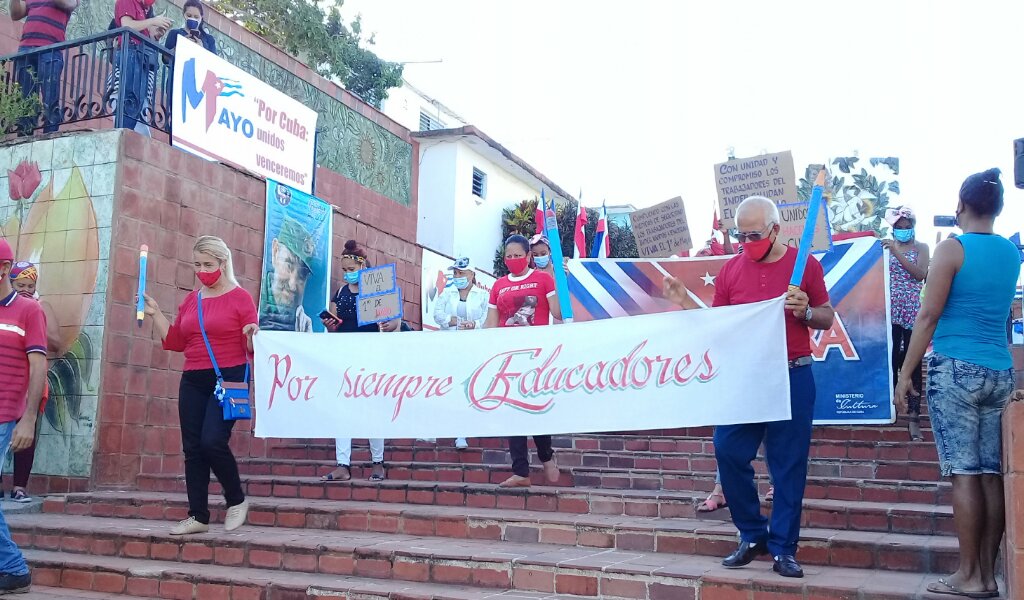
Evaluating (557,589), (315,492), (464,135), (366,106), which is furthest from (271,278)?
(464,135)

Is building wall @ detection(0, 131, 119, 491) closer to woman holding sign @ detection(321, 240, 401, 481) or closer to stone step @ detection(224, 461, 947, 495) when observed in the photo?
stone step @ detection(224, 461, 947, 495)

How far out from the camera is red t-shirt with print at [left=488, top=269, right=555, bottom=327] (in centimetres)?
641

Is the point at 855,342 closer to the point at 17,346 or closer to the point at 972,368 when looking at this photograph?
the point at 972,368

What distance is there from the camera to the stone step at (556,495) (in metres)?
5.54

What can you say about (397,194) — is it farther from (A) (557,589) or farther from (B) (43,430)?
(A) (557,589)

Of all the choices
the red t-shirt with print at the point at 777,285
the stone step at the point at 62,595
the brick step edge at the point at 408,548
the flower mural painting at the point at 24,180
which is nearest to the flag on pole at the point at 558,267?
the red t-shirt with print at the point at 777,285

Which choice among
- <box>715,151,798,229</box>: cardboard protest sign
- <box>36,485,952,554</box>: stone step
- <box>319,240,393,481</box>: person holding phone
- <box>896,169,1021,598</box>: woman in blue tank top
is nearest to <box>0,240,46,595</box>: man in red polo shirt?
<box>36,485,952,554</box>: stone step

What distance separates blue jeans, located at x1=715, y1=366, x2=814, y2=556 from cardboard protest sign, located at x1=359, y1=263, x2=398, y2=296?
3612 mm

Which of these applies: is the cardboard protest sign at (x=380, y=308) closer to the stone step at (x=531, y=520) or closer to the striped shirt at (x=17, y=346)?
the stone step at (x=531, y=520)

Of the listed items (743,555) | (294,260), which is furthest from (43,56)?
(743,555)

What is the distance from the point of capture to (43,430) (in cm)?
766

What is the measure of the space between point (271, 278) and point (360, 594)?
529 centimetres

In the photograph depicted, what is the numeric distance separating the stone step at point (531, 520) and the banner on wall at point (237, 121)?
3764 millimetres

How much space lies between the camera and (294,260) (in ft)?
32.0
